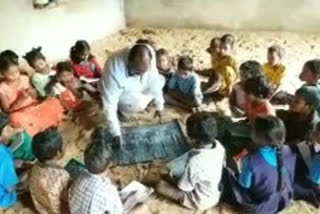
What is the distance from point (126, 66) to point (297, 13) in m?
2.53

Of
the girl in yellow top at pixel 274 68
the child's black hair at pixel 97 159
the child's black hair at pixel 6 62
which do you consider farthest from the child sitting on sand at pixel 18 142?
the girl in yellow top at pixel 274 68

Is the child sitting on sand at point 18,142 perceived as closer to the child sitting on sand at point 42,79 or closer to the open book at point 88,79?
the child sitting on sand at point 42,79

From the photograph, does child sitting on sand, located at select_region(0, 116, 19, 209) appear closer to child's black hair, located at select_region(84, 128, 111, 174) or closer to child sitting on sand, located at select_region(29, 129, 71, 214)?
child sitting on sand, located at select_region(29, 129, 71, 214)

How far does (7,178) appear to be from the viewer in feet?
10.9

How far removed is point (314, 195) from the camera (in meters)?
3.37

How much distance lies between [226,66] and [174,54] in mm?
925

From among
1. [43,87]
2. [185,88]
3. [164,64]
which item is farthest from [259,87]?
[43,87]

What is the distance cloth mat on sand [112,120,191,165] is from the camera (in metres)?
3.84

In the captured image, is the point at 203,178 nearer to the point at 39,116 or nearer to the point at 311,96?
the point at 311,96

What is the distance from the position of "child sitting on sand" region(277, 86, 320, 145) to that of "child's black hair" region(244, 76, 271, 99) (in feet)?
0.63

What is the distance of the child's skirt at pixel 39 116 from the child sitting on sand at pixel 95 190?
3.38 feet

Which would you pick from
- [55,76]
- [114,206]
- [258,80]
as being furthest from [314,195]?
[55,76]

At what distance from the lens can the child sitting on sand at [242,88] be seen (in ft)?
13.3

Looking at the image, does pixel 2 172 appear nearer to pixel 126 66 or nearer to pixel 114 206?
pixel 114 206
